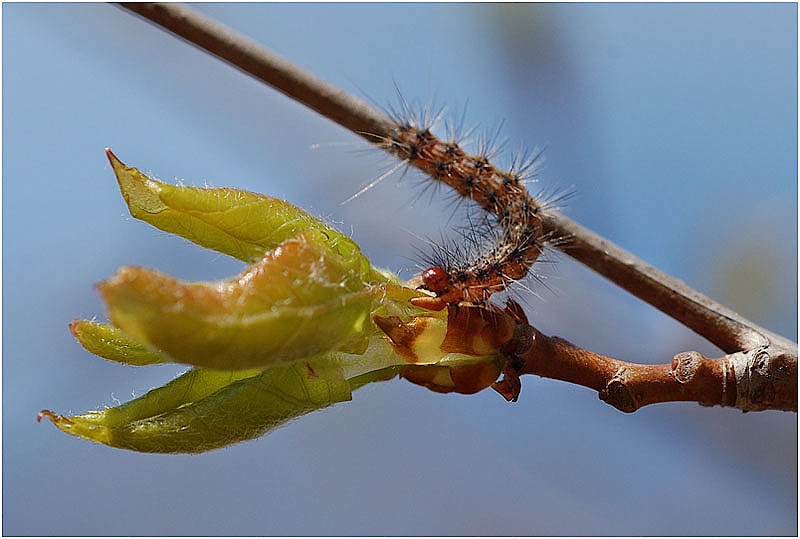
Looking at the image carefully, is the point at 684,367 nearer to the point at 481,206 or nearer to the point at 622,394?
the point at 622,394

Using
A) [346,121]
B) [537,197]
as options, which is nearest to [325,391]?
[346,121]

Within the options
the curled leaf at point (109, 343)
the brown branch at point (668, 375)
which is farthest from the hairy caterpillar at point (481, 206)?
the curled leaf at point (109, 343)

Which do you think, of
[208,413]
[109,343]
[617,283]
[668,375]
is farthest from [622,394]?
[109,343]

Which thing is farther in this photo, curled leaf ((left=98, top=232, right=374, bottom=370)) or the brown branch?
the brown branch

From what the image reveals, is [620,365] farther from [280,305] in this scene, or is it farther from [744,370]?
[280,305]

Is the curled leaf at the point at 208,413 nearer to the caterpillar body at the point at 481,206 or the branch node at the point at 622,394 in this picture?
the caterpillar body at the point at 481,206

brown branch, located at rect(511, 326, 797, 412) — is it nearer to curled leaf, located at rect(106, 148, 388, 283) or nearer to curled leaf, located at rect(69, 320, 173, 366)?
curled leaf, located at rect(106, 148, 388, 283)

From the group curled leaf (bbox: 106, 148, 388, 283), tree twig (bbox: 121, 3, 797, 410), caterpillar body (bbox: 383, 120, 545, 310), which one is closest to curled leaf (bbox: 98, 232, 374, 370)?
curled leaf (bbox: 106, 148, 388, 283)
